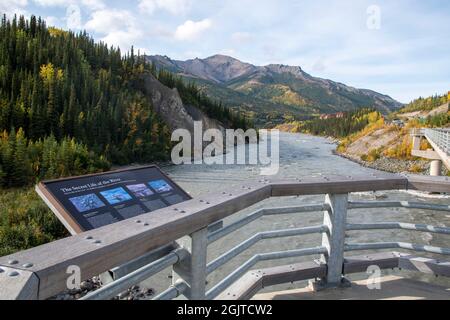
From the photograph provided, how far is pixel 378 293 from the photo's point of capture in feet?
14.6

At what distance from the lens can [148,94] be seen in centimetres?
7356

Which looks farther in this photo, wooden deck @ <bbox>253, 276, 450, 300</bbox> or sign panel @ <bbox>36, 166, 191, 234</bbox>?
wooden deck @ <bbox>253, 276, 450, 300</bbox>

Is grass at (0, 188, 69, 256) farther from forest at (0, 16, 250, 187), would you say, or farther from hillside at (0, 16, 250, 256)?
forest at (0, 16, 250, 187)

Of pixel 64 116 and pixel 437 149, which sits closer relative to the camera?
pixel 437 149

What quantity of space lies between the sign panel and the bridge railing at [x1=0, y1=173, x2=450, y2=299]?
1.05 meters

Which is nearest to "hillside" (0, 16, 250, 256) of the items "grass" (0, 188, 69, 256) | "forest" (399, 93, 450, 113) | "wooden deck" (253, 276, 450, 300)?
"grass" (0, 188, 69, 256)

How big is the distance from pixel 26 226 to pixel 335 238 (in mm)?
12558

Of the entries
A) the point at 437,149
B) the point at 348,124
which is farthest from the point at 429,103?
the point at 437,149

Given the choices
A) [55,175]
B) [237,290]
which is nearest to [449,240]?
[237,290]

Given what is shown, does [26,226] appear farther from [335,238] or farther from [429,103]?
[429,103]

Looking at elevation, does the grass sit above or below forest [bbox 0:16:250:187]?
below

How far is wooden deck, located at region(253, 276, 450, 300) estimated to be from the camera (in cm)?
427

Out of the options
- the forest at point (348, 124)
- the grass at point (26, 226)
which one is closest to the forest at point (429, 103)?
the forest at point (348, 124)
